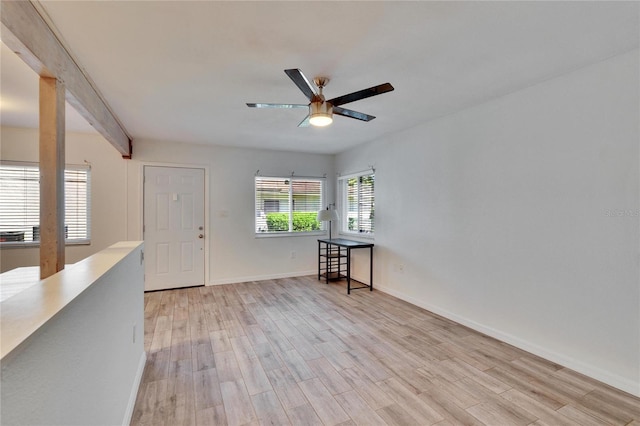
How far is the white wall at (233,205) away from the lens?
4.68 meters

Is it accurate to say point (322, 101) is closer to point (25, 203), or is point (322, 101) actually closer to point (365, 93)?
point (365, 93)

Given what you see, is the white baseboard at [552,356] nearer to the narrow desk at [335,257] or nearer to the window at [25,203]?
the narrow desk at [335,257]

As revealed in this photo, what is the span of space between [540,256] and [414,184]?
5.71ft

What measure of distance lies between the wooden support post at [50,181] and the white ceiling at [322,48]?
17.1 inches

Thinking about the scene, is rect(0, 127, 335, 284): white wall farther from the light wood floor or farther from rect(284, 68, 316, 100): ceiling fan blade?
rect(284, 68, 316, 100): ceiling fan blade

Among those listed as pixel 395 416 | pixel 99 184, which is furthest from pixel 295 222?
pixel 395 416

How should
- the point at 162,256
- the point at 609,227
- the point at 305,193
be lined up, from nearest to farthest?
the point at 609,227
the point at 162,256
the point at 305,193

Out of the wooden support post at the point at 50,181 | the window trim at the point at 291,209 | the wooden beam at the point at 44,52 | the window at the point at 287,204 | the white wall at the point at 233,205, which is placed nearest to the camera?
the wooden beam at the point at 44,52

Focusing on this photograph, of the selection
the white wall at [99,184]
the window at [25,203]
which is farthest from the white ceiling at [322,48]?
the window at [25,203]

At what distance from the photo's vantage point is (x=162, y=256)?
188 inches

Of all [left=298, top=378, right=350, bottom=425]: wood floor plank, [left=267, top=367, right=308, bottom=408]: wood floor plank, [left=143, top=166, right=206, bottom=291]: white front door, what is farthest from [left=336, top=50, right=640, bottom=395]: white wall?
[left=143, top=166, right=206, bottom=291]: white front door

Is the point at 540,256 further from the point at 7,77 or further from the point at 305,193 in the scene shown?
the point at 7,77

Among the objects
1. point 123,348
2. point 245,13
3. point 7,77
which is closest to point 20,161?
point 7,77

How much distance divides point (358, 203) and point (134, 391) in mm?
4131
